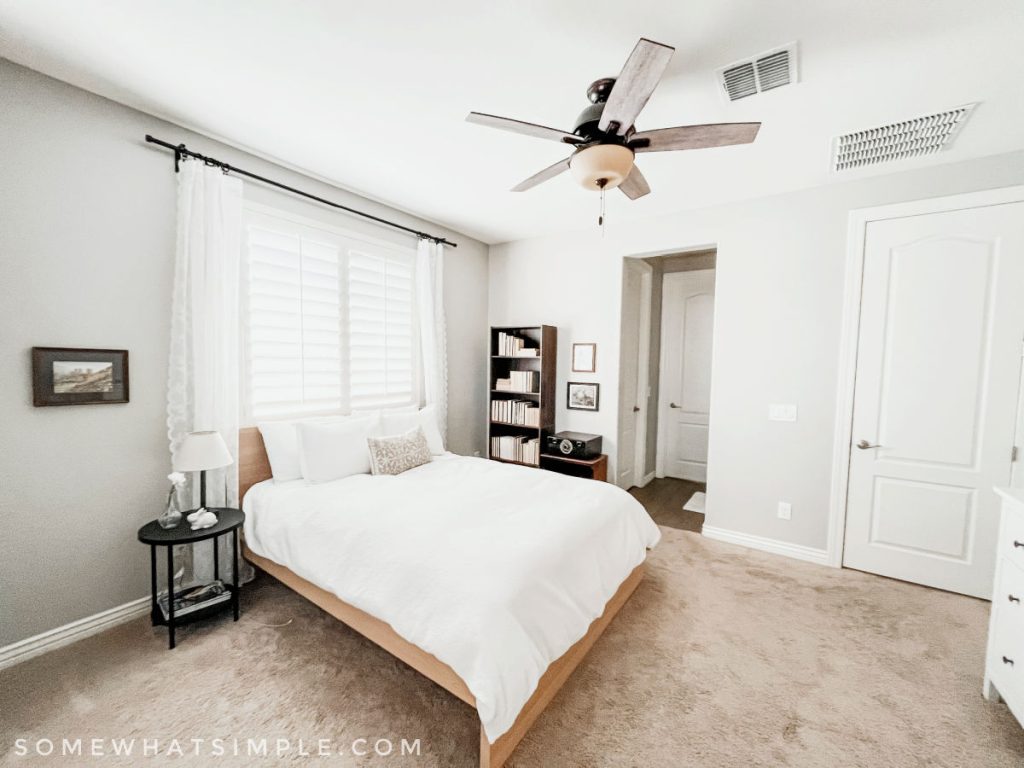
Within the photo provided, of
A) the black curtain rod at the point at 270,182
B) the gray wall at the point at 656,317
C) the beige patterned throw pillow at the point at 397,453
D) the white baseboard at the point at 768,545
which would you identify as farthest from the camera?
the gray wall at the point at 656,317

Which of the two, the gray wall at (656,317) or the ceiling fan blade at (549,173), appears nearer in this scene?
the ceiling fan blade at (549,173)

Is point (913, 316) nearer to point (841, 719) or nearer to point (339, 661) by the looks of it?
point (841, 719)

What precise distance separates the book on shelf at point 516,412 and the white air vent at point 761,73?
2.77m

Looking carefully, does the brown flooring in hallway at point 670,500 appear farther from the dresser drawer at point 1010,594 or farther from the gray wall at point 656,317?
the dresser drawer at point 1010,594

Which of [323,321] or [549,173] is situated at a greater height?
[549,173]

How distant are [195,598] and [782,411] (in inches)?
157

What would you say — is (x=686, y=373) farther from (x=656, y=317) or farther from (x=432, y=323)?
(x=432, y=323)

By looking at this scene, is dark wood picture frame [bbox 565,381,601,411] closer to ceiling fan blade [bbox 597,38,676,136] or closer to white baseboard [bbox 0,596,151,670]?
ceiling fan blade [bbox 597,38,676,136]

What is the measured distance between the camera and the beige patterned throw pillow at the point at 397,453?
282cm

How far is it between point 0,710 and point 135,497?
911 mm

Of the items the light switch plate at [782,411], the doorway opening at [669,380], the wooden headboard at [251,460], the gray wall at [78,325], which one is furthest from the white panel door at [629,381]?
the gray wall at [78,325]

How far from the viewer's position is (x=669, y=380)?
498cm

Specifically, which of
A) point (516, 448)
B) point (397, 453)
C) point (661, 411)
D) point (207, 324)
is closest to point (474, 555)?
point (397, 453)

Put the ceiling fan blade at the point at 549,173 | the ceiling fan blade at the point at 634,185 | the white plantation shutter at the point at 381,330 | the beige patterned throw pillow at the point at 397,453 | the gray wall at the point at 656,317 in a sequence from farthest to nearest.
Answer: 1. the gray wall at the point at 656,317
2. the white plantation shutter at the point at 381,330
3. the beige patterned throw pillow at the point at 397,453
4. the ceiling fan blade at the point at 634,185
5. the ceiling fan blade at the point at 549,173
